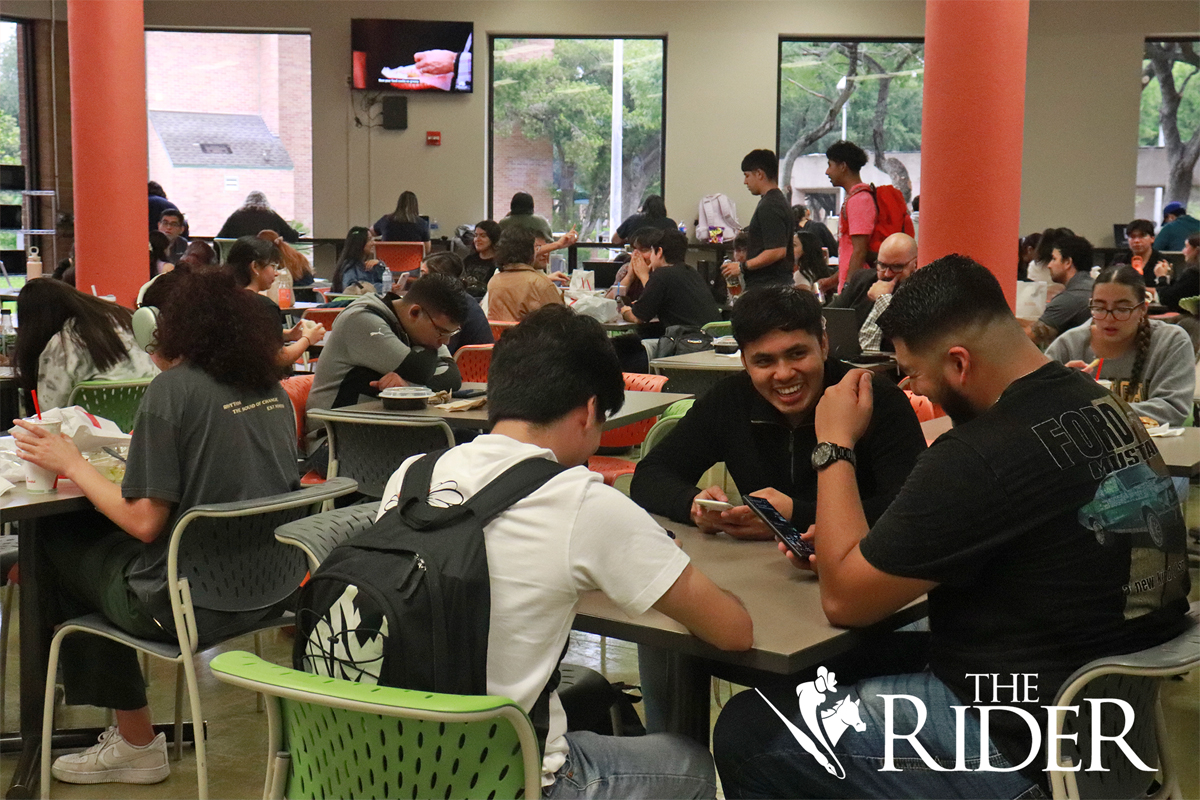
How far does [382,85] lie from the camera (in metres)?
12.5

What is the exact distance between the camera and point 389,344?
4094 millimetres

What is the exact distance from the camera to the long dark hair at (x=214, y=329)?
107 inches

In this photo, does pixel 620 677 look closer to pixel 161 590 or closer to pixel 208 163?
pixel 161 590

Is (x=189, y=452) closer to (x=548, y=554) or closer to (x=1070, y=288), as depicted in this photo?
(x=548, y=554)

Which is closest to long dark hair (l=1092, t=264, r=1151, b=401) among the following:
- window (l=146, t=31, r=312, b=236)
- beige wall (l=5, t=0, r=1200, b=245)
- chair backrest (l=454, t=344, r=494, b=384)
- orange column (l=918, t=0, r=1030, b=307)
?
orange column (l=918, t=0, r=1030, b=307)

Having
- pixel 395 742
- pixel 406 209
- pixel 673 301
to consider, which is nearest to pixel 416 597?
pixel 395 742

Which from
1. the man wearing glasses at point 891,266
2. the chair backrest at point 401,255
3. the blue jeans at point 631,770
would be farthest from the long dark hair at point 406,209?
the blue jeans at point 631,770

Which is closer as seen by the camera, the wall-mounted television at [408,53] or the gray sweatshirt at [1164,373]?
the gray sweatshirt at [1164,373]

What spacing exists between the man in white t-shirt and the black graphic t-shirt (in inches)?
12.9

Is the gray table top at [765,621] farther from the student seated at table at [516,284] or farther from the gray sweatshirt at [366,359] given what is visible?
the student seated at table at [516,284]

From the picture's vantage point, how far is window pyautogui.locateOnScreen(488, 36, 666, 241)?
12.8 m

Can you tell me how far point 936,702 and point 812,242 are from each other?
22.2 ft

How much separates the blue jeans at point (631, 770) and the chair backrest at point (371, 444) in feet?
6.46

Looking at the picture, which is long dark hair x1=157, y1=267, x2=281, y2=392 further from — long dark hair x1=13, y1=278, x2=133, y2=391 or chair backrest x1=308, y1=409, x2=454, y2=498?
long dark hair x1=13, y1=278, x2=133, y2=391
